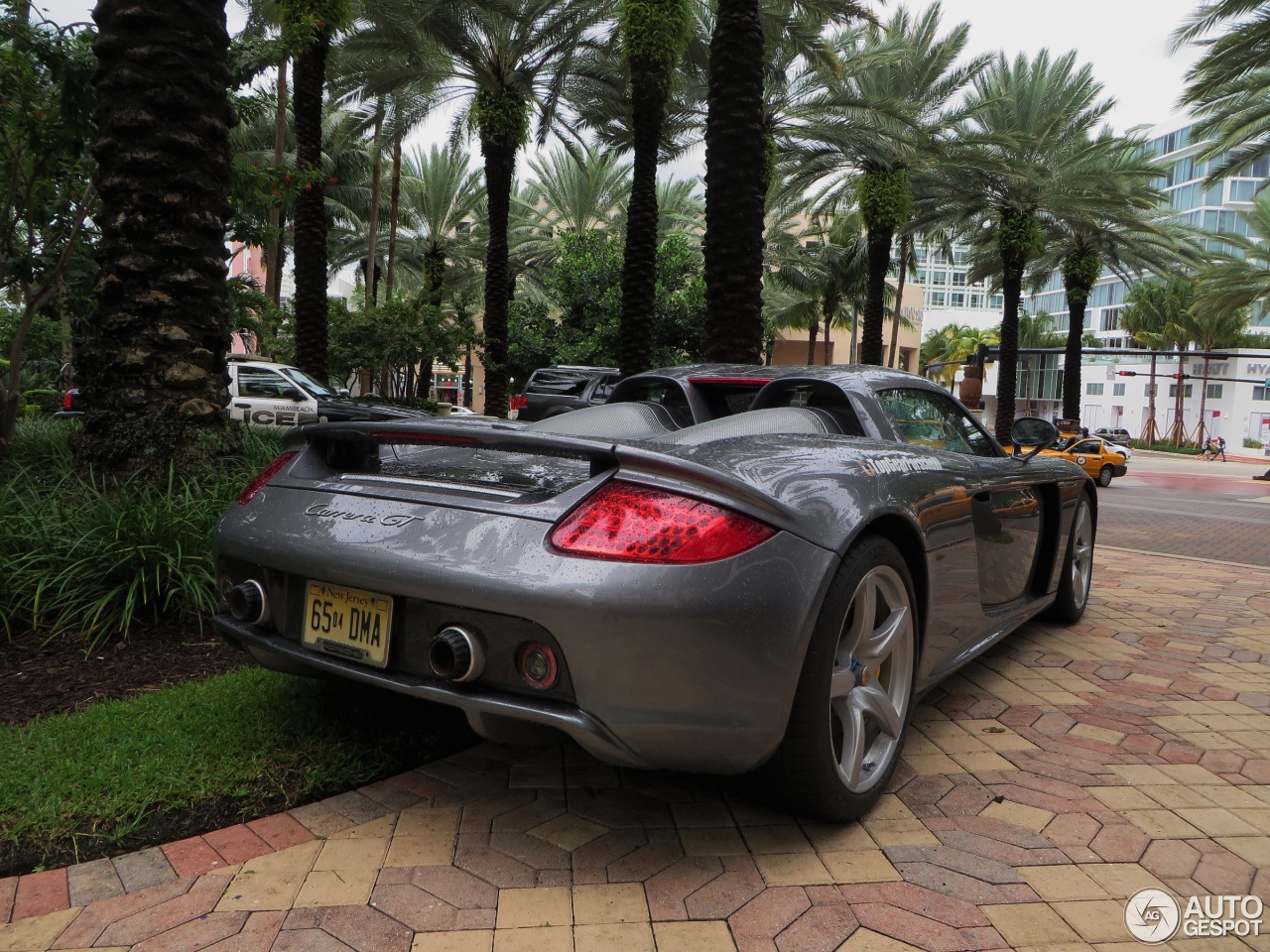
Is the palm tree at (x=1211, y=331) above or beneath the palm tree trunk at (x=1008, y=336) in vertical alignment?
above

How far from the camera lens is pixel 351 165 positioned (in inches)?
1261

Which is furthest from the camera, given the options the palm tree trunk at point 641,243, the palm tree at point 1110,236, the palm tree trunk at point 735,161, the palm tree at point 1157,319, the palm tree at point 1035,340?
the palm tree at point 1035,340

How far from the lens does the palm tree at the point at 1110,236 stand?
905 inches

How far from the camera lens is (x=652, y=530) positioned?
202cm

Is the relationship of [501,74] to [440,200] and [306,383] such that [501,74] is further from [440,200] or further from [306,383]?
[440,200]

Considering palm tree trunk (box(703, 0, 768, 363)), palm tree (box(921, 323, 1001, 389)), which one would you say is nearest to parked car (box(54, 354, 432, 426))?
palm tree trunk (box(703, 0, 768, 363))

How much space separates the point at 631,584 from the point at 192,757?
1.49 m

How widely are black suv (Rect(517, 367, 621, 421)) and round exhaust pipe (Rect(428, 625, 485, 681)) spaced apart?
14.9 meters

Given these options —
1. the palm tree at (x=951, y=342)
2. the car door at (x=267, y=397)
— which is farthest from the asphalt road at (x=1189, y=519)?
the palm tree at (x=951, y=342)

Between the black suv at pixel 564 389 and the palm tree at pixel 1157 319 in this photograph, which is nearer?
the black suv at pixel 564 389

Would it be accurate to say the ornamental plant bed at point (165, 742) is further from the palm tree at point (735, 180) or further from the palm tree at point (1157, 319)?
the palm tree at point (1157, 319)

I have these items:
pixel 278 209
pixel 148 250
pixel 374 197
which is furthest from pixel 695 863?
pixel 374 197

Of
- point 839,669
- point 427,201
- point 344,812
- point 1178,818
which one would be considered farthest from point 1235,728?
point 427,201

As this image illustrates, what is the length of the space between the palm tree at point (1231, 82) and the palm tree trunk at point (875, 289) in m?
7.00
